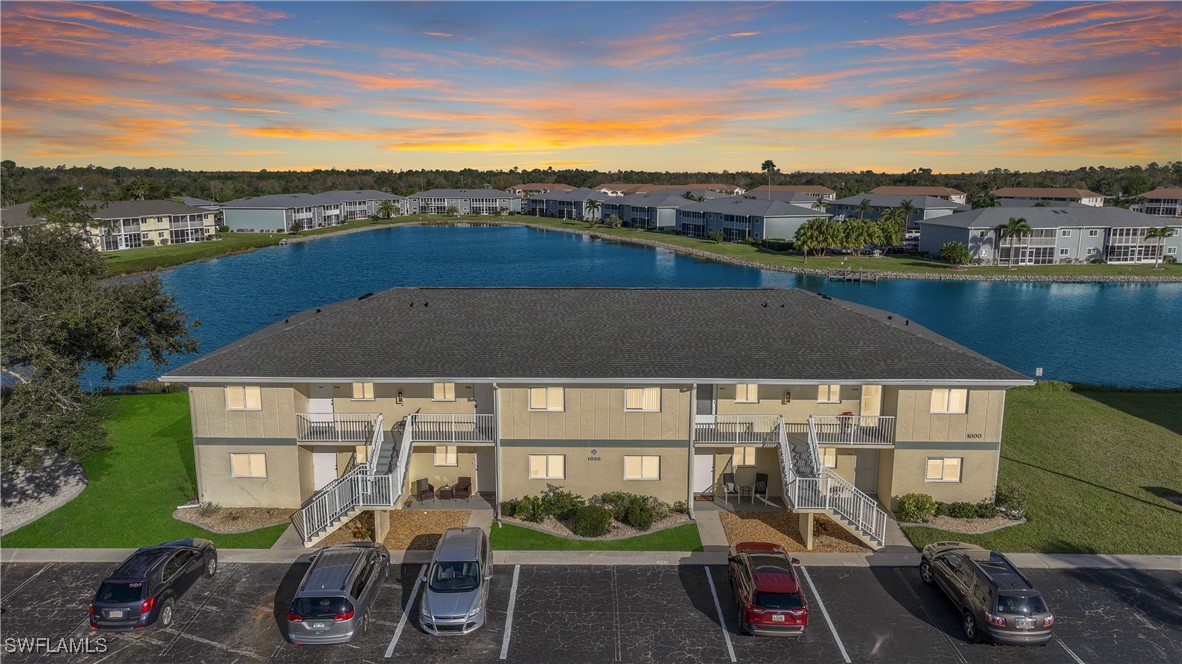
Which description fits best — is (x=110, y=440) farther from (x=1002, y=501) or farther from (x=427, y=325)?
(x=1002, y=501)

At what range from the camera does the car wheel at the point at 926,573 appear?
2205cm

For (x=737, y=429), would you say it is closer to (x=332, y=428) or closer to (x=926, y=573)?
(x=926, y=573)

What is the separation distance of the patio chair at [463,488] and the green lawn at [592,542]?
2955 millimetres

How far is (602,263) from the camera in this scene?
5049 inches

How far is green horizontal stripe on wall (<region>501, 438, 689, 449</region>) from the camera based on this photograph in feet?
87.4

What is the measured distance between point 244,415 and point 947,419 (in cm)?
2578

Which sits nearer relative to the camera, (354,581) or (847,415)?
(354,581)

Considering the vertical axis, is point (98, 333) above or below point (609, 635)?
above

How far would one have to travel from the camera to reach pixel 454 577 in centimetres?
1989

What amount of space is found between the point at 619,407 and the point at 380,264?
105645mm

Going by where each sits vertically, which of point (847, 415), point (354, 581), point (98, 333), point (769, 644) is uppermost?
point (98, 333)

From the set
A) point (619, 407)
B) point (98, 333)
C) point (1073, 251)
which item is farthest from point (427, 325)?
point (1073, 251)

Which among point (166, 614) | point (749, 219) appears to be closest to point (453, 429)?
point (166, 614)

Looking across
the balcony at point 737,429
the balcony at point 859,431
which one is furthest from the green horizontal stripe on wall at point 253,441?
the balcony at point 859,431
